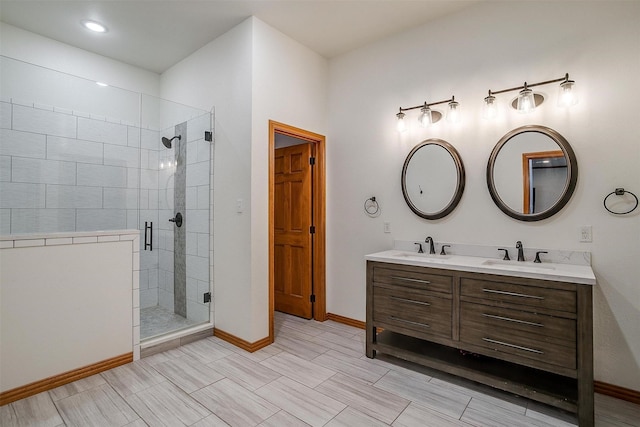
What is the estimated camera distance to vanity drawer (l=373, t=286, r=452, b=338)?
2.30m

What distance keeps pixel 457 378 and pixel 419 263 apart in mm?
889

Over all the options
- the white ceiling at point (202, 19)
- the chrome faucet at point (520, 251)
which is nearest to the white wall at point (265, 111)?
the white ceiling at point (202, 19)

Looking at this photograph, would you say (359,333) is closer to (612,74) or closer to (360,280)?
(360,280)

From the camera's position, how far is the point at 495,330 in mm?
2078

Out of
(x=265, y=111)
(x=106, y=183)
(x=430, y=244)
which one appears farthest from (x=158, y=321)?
(x=430, y=244)

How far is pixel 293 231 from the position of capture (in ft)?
12.4

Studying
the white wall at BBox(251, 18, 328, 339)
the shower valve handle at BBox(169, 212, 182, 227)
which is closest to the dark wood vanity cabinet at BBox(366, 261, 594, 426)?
the white wall at BBox(251, 18, 328, 339)

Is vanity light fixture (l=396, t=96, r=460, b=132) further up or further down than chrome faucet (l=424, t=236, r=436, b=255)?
further up

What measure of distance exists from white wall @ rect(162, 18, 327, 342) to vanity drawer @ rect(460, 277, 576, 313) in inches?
68.9

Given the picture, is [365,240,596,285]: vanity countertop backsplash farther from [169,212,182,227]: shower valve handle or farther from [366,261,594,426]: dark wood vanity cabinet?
[169,212,182,227]: shower valve handle

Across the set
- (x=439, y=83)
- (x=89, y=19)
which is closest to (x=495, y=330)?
(x=439, y=83)

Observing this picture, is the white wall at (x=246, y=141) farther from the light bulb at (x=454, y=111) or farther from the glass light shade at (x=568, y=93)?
the glass light shade at (x=568, y=93)

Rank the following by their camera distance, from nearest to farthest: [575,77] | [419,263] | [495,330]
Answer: [495,330] → [575,77] → [419,263]

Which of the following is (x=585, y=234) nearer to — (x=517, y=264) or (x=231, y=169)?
(x=517, y=264)
